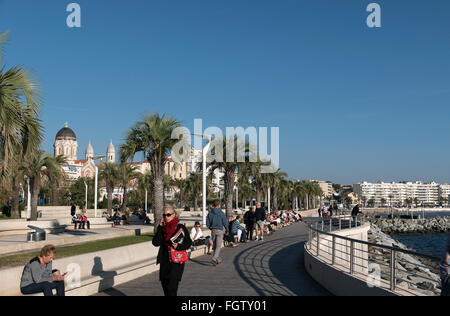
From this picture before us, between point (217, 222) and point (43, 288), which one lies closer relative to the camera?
point (43, 288)

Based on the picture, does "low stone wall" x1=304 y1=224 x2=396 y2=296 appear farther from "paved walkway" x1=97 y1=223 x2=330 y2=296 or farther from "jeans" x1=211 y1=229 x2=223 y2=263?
"jeans" x1=211 y1=229 x2=223 y2=263

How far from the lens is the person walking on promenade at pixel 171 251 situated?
690cm

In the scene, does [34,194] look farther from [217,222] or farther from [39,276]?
[39,276]

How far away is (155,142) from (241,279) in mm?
12592

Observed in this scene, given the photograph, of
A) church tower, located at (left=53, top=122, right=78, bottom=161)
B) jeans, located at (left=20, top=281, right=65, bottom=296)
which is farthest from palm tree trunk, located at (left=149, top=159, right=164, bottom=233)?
church tower, located at (left=53, top=122, right=78, bottom=161)

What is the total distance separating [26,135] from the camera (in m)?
9.94

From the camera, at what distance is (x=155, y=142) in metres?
21.6

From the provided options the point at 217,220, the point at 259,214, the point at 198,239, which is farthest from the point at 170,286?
the point at 259,214

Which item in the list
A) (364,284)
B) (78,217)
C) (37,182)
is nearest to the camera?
(364,284)

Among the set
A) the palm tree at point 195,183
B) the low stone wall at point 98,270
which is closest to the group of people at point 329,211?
the palm tree at point 195,183

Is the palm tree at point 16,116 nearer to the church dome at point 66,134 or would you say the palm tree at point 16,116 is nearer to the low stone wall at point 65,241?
Answer: the low stone wall at point 65,241
